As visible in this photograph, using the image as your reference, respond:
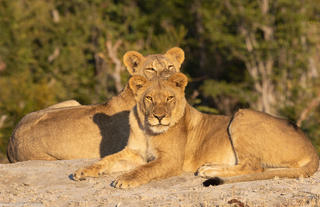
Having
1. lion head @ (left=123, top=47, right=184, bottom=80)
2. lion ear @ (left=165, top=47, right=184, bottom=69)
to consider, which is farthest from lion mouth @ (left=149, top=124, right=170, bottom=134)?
lion ear @ (left=165, top=47, right=184, bottom=69)

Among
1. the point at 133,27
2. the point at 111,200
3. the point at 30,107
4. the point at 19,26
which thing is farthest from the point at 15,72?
the point at 111,200

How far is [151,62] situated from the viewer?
286 inches

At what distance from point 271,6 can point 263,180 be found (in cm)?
1481

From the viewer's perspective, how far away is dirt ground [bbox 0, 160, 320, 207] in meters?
4.62

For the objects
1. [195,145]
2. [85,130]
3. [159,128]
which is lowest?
[85,130]

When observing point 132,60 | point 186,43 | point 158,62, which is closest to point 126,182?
point 158,62

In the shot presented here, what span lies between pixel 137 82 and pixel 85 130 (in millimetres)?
1599

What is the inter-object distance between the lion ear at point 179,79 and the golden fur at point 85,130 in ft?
3.75

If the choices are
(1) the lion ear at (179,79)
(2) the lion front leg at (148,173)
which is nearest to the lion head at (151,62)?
(1) the lion ear at (179,79)

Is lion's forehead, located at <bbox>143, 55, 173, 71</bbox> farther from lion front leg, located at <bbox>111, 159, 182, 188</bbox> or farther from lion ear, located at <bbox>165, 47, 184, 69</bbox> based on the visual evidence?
lion front leg, located at <bbox>111, 159, 182, 188</bbox>

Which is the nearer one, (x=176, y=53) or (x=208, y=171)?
(x=208, y=171)

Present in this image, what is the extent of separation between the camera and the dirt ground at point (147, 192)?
462 centimetres

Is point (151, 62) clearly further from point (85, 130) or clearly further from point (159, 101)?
point (159, 101)

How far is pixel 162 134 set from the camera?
5930mm
